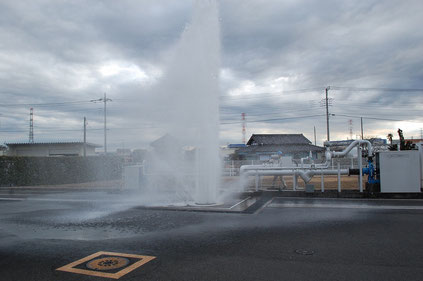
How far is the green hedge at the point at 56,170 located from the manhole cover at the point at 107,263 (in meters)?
22.6

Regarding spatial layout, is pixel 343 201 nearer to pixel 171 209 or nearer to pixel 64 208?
pixel 171 209

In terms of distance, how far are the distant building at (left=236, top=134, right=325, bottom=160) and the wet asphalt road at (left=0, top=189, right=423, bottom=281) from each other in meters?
33.5

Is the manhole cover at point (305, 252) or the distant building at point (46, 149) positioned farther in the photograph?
the distant building at point (46, 149)

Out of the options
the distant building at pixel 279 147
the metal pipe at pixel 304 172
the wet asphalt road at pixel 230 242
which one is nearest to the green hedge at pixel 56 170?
the wet asphalt road at pixel 230 242

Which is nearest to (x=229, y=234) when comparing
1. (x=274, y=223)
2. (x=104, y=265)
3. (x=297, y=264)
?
(x=274, y=223)

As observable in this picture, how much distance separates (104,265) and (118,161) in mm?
24915

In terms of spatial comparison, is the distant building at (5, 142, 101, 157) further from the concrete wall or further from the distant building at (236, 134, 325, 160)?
the distant building at (236, 134, 325, 160)

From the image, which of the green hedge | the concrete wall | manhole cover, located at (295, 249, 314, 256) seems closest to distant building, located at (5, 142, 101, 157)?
the concrete wall

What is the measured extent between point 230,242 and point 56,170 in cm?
2322

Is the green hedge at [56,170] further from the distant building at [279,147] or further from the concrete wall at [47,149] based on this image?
the distant building at [279,147]

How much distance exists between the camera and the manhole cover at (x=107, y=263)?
5117 millimetres

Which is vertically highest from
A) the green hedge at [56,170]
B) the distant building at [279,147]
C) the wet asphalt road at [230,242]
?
the distant building at [279,147]

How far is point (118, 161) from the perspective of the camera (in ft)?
95.6

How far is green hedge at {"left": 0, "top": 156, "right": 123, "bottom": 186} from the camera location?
2391 cm
